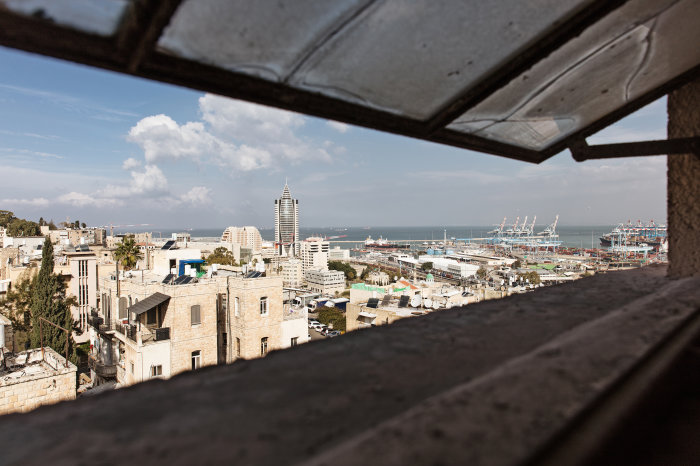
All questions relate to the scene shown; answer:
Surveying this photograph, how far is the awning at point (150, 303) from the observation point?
965 centimetres

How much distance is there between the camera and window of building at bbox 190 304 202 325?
34.0 ft

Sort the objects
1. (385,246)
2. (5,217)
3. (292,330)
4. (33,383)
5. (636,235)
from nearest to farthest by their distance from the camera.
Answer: (33,383), (292,330), (5,217), (636,235), (385,246)

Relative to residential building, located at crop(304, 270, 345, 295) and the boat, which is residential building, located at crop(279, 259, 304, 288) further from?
the boat

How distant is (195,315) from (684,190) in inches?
416

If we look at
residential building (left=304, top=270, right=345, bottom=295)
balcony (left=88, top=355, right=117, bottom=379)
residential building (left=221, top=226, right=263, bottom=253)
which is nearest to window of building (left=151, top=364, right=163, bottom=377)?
balcony (left=88, top=355, right=117, bottom=379)

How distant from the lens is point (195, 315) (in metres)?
10.4

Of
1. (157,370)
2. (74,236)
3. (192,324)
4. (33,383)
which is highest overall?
(74,236)

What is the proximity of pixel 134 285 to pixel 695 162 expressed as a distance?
12557mm

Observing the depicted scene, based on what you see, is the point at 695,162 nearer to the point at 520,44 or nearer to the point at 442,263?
the point at 520,44

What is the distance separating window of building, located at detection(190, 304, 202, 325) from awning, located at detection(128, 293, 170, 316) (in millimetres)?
727

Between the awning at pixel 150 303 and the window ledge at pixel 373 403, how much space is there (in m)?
10.1

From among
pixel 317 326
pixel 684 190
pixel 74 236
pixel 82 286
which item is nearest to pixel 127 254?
pixel 82 286

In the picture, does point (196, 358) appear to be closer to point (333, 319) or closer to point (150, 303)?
point (150, 303)

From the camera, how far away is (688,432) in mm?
909
